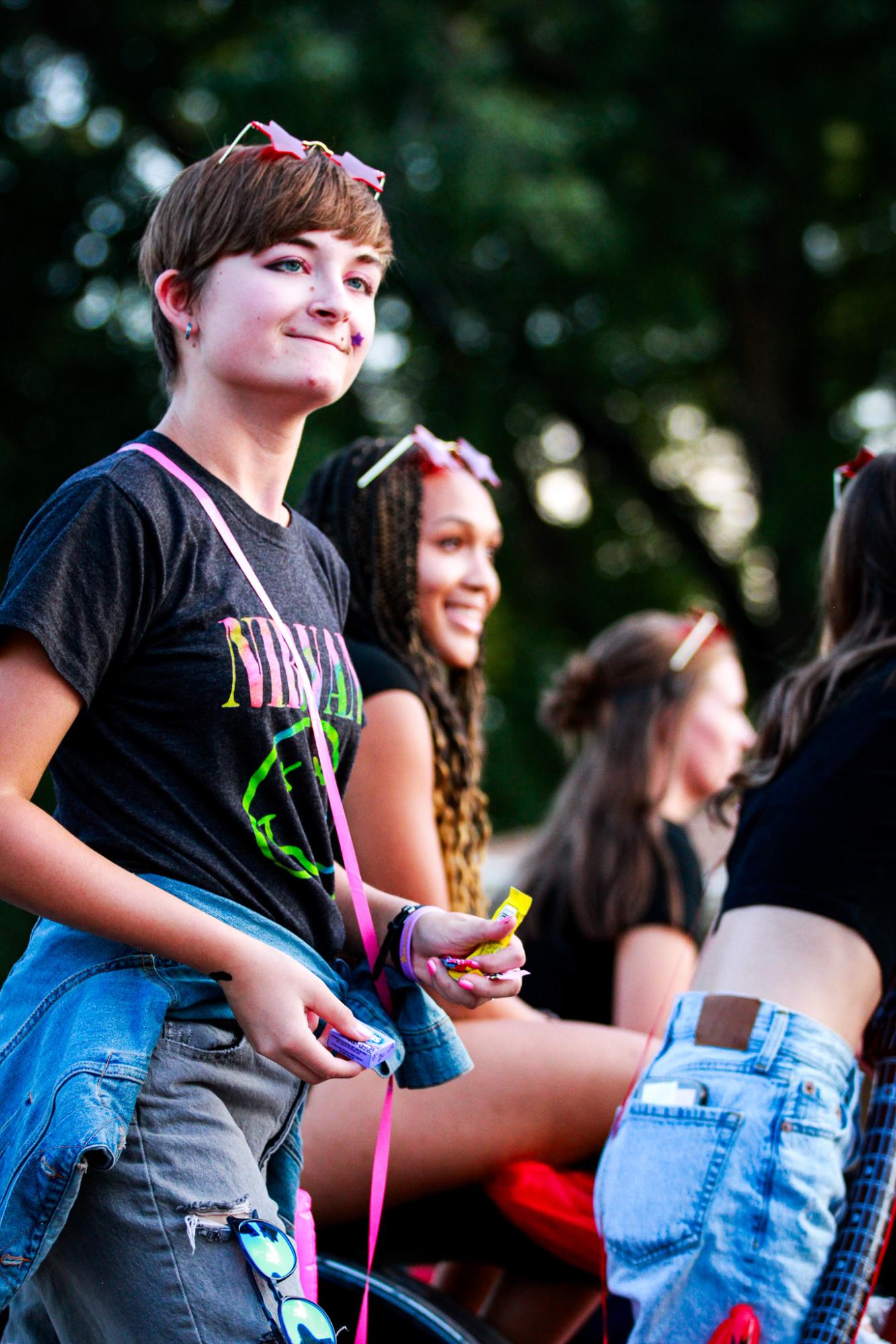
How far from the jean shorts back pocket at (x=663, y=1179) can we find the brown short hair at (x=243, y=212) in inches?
48.7

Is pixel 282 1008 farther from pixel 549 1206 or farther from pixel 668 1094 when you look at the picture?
pixel 549 1206

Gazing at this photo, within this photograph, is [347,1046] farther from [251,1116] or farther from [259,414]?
[259,414]

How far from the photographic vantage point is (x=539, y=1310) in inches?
102

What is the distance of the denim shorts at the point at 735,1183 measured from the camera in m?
1.93

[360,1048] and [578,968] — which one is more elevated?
[360,1048]

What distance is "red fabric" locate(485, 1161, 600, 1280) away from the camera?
234 centimetres

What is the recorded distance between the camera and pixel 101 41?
382 inches

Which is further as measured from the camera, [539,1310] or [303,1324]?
[539,1310]

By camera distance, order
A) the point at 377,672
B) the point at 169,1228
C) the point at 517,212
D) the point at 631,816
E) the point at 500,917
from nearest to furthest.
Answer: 1. the point at 169,1228
2. the point at 500,917
3. the point at 377,672
4. the point at 631,816
5. the point at 517,212

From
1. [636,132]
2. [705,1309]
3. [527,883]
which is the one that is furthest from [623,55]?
[705,1309]

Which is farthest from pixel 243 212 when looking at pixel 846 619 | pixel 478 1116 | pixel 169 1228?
pixel 478 1116

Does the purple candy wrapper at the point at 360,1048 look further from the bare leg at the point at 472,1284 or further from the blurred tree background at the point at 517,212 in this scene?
the blurred tree background at the point at 517,212

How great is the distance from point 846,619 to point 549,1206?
1.11m

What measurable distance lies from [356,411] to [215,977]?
24.3 ft
